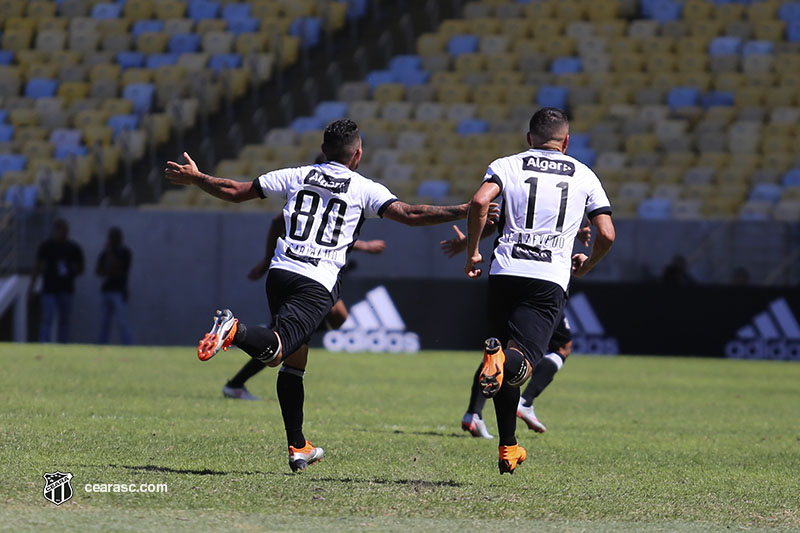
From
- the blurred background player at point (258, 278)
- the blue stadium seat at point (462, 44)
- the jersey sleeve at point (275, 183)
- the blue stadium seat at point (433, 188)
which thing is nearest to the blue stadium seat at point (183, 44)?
the blue stadium seat at point (462, 44)

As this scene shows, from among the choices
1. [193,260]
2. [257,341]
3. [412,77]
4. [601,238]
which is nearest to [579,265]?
[601,238]

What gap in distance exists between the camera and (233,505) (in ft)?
19.5

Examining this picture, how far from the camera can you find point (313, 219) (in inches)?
283

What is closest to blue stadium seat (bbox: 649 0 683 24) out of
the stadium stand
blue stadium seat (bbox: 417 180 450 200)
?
the stadium stand

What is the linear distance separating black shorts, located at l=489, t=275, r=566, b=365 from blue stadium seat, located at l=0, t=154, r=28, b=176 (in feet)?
60.5

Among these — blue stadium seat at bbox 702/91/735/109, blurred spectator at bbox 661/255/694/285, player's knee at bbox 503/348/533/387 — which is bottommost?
Result: blurred spectator at bbox 661/255/694/285

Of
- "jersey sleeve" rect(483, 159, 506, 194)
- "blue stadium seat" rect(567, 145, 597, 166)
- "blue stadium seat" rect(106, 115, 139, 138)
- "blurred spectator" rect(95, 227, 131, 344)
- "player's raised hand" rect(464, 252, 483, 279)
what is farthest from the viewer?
"blue stadium seat" rect(106, 115, 139, 138)

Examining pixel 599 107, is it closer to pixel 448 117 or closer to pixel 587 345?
pixel 448 117

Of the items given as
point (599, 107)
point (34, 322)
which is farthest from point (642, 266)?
point (34, 322)

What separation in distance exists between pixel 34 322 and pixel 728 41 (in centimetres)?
1536

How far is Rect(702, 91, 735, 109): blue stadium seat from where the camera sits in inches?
997

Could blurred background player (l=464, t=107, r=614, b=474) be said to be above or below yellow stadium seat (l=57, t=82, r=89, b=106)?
above

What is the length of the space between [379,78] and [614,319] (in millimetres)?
8728

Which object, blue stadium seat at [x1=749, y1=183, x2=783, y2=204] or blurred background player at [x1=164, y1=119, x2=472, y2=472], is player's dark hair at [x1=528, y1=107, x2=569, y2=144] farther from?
blue stadium seat at [x1=749, y1=183, x2=783, y2=204]
